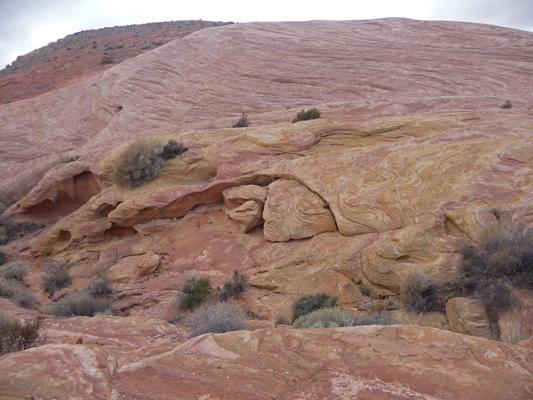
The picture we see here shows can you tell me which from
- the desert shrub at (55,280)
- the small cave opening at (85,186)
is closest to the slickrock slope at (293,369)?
the desert shrub at (55,280)

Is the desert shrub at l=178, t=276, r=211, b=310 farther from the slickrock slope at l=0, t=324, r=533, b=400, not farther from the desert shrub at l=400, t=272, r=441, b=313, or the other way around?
the desert shrub at l=400, t=272, r=441, b=313

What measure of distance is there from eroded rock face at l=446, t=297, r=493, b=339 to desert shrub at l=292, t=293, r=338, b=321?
1.95 meters

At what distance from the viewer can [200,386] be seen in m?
2.95

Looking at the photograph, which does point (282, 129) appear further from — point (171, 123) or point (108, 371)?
point (108, 371)

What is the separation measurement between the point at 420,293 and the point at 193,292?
462 cm

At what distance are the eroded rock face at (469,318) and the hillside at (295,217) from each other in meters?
0.03

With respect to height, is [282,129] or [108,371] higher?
[282,129]

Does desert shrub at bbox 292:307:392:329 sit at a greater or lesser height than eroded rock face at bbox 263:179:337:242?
lesser

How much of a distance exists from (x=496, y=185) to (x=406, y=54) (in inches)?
510

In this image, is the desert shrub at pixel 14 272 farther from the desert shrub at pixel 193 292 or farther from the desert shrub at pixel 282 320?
the desert shrub at pixel 282 320

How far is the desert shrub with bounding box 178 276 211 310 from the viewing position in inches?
291

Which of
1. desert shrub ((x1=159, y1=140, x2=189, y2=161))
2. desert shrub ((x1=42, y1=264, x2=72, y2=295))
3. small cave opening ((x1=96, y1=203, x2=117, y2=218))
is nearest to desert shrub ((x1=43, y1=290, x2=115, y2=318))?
desert shrub ((x1=42, y1=264, x2=72, y2=295))

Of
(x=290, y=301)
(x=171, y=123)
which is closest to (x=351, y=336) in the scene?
(x=290, y=301)

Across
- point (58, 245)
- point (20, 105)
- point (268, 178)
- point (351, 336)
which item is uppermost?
point (20, 105)
